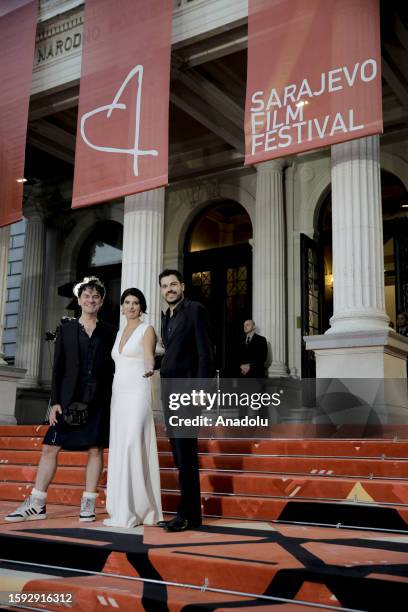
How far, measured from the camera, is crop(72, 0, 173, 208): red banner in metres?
7.73

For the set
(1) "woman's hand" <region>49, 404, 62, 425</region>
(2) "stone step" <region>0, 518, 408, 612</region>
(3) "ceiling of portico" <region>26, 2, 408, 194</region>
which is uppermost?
(3) "ceiling of portico" <region>26, 2, 408, 194</region>

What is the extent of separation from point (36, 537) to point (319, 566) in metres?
1.72

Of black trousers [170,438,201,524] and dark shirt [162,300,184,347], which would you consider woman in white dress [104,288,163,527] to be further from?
black trousers [170,438,201,524]

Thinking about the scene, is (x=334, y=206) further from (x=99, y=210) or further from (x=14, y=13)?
(x=99, y=210)

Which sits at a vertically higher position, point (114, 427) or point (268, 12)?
point (268, 12)

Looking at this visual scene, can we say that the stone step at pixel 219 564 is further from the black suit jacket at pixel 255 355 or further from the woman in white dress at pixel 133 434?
the black suit jacket at pixel 255 355

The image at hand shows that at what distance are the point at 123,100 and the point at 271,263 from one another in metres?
4.50

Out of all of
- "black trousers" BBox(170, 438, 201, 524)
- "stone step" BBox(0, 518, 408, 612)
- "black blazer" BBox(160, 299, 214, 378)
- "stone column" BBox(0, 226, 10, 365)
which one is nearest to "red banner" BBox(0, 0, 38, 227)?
"stone column" BBox(0, 226, 10, 365)

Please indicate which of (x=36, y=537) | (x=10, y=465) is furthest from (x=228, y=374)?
(x=36, y=537)

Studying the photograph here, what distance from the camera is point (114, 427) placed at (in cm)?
434

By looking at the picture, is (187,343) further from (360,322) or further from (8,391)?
(8,391)

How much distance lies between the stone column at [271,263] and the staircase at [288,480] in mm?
5182

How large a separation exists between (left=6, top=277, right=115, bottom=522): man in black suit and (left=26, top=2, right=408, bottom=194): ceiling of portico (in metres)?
5.53

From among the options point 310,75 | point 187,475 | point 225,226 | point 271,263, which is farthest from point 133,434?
point 225,226
